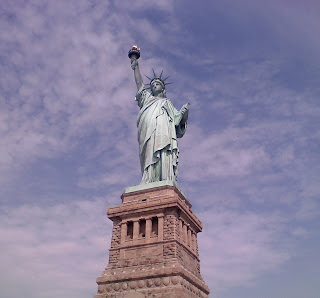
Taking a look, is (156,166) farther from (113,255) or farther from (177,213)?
(113,255)

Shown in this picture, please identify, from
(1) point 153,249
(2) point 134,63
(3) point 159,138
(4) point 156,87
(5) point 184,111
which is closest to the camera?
(1) point 153,249

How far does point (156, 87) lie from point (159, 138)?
5.58 metres

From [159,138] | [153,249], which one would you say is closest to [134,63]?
[159,138]

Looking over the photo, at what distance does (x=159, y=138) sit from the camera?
76.2 ft

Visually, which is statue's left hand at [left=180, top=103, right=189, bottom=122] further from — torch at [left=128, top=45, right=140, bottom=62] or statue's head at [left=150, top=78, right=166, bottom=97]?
torch at [left=128, top=45, right=140, bottom=62]

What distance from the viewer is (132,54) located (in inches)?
1112

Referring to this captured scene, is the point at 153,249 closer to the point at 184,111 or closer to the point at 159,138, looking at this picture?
the point at 159,138

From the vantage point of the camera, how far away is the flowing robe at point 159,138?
2261 centimetres

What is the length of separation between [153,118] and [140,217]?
7.03 metres

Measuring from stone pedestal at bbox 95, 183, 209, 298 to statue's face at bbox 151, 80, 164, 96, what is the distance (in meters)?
8.65

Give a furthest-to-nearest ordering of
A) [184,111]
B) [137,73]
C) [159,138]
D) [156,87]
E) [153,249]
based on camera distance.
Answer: [137,73], [156,87], [184,111], [159,138], [153,249]

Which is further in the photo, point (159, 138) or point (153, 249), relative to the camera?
point (159, 138)

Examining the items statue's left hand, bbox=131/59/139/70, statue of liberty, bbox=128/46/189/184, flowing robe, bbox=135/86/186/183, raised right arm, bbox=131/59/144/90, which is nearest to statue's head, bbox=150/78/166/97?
statue of liberty, bbox=128/46/189/184

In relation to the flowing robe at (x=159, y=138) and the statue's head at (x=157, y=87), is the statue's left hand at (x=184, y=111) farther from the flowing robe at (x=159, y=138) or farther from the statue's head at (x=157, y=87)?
the statue's head at (x=157, y=87)
